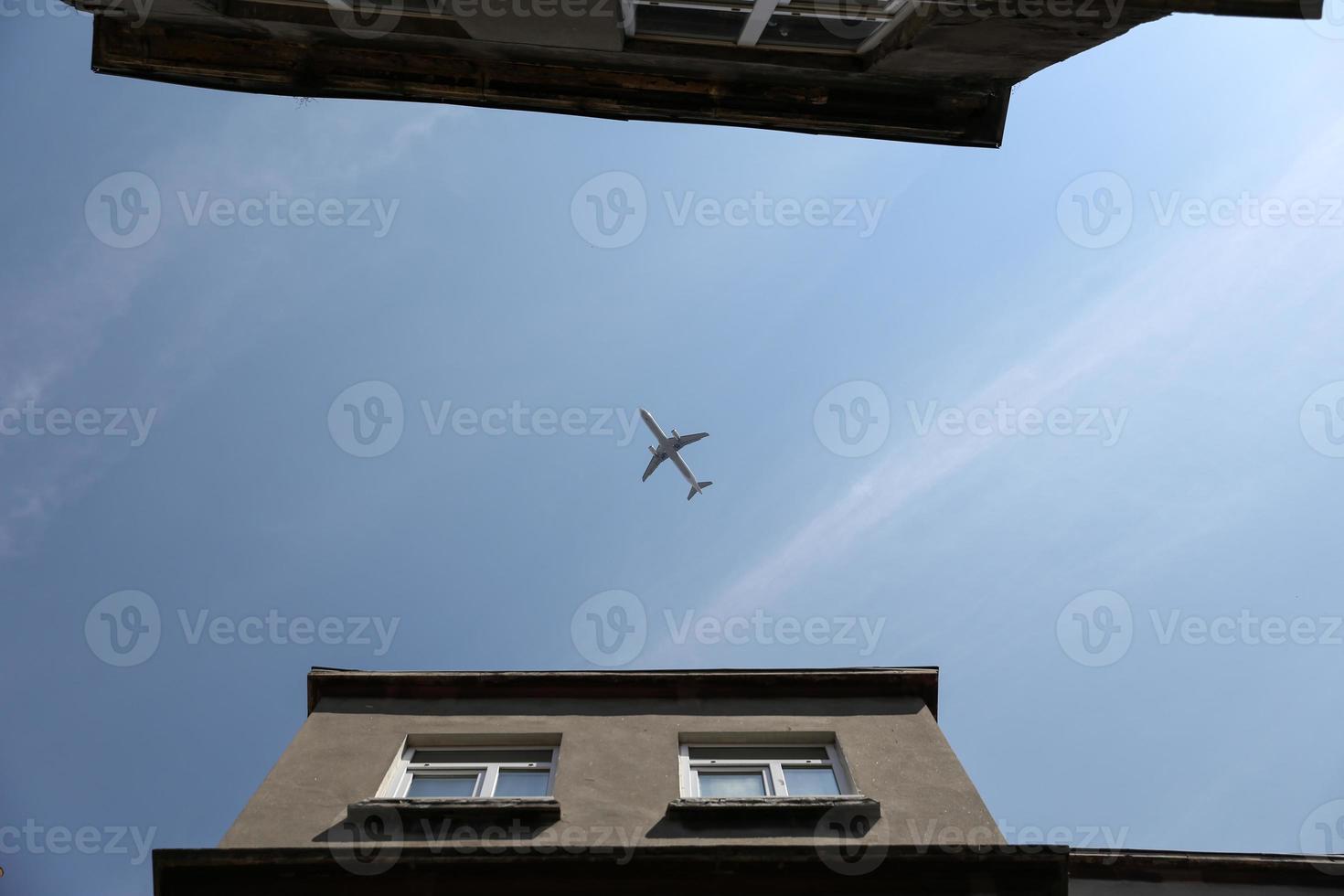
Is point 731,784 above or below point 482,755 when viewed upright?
below

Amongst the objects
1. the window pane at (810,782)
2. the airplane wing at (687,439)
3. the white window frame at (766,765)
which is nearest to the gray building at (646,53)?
the white window frame at (766,765)

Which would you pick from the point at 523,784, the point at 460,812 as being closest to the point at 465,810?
the point at 460,812

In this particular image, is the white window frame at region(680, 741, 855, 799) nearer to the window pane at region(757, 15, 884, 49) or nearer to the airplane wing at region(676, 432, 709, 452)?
the window pane at region(757, 15, 884, 49)

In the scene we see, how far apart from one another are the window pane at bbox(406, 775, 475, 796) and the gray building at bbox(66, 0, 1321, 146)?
29.9 feet

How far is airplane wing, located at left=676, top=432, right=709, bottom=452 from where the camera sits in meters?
40.6

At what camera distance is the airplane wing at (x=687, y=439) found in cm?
4059

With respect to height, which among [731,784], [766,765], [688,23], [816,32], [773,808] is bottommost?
[773,808]

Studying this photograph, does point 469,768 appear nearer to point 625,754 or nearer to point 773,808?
point 625,754

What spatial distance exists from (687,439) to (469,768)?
29.7 m

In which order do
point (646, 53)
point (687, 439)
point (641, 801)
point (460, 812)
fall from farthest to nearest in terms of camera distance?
point (687, 439), point (646, 53), point (641, 801), point (460, 812)

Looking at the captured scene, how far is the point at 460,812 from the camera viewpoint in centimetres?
983

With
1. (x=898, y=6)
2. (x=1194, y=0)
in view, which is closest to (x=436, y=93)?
(x=898, y=6)

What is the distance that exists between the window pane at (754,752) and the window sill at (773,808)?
63.0 inches

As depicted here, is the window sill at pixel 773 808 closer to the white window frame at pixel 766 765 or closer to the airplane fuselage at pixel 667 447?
the white window frame at pixel 766 765
